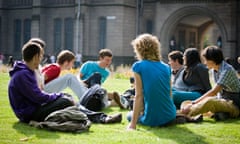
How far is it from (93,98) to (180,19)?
24.7 m

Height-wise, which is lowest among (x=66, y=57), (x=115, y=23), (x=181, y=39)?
(x=66, y=57)

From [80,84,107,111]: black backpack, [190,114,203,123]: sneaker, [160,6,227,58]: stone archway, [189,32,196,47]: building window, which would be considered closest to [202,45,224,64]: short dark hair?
[190,114,203,123]: sneaker

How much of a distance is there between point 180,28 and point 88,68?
25616 mm

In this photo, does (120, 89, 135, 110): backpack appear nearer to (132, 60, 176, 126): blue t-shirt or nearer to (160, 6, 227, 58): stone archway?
(132, 60, 176, 126): blue t-shirt

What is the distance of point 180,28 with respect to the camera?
3512 centimetres

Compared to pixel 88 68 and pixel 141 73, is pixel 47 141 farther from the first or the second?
pixel 88 68

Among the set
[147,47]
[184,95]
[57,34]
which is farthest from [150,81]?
[57,34]

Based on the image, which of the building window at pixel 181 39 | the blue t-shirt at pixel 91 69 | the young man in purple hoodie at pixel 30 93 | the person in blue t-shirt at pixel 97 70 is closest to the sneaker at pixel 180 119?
the young man in purple hoodie at pixel 30 93

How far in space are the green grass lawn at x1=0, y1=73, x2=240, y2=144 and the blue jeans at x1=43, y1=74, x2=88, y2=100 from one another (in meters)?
1.18

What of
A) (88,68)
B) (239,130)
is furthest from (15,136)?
(88,68)

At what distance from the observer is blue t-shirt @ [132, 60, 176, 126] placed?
679 centimetres

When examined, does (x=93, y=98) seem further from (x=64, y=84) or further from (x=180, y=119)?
(x=180, y=119)

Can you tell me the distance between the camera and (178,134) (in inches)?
257

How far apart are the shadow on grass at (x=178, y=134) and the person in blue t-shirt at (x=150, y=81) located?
0.24m
